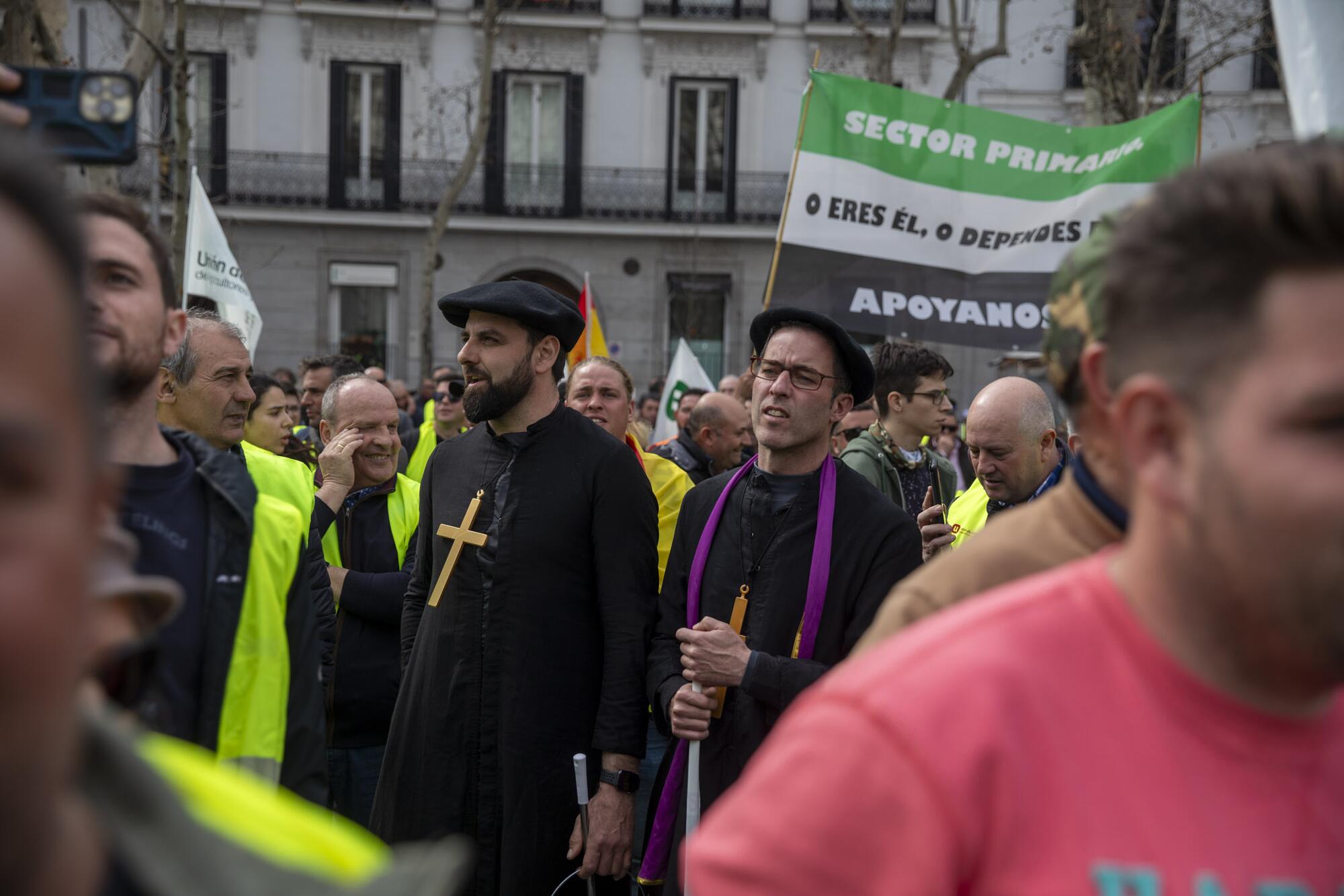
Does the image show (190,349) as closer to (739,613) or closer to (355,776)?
(355,776)

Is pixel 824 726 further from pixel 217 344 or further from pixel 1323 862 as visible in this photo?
pixel 217 344

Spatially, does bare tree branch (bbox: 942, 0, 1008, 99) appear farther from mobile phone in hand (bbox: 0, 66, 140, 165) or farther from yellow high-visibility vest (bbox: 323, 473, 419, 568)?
mobile phone in hand (bbox: 0, 66, 140, 165)

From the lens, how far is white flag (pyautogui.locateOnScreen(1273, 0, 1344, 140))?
3.35 m

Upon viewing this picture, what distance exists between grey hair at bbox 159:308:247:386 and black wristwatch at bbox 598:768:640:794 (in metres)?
1.92

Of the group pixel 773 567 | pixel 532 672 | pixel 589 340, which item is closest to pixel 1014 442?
pixel 773 567

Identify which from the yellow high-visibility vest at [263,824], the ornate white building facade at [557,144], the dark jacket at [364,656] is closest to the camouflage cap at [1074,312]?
the yellow high-visibility vest at [263,824]

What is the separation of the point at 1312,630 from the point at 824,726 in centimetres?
46

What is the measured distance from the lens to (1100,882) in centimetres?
125

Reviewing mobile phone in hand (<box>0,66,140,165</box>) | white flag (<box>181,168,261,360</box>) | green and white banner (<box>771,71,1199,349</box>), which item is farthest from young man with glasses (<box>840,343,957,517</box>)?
mobile phone in hand (<box>0,66,140,165</box>)

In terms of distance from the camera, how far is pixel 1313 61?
340 centimetres

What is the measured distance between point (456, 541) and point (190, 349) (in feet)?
3.85

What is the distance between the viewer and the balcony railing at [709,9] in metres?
28.0

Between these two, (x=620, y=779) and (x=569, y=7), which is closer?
(x=620, y=779)

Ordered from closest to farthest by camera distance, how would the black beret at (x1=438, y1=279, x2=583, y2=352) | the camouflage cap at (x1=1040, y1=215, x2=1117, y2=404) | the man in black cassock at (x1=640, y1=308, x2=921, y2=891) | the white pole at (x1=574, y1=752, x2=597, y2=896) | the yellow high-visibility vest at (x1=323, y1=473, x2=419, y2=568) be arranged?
the camouflage cap at (x1=1040, y1=215, x2=1117, y2=404)
the man in black cassock at (x1=640, y1=308, x2=921, y2=891)
the white pole at (x1=574, y1=752, x2=597, y2=896)
the black beret at (x1=438, y1=279, x2=583, y2=352)
the yellow high-visibility vest at (x1=323, y1=473, x2=419, y2=568)
